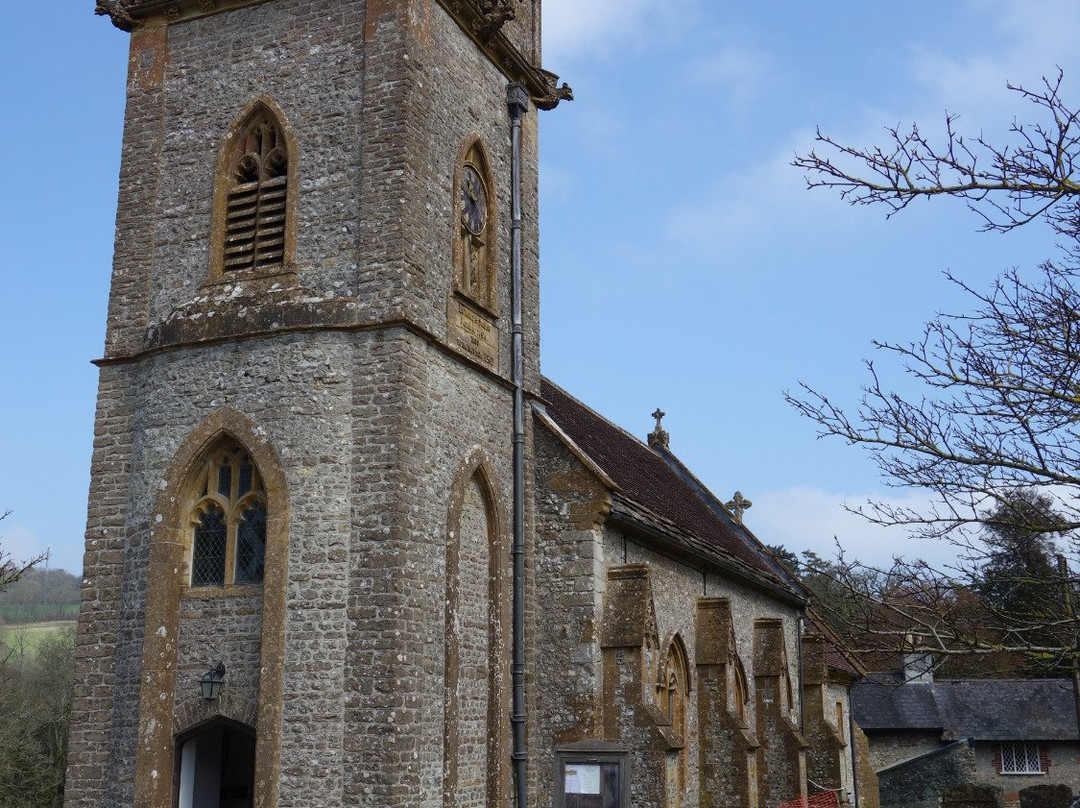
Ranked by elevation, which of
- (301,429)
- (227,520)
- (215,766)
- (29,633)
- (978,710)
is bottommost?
(215,766)

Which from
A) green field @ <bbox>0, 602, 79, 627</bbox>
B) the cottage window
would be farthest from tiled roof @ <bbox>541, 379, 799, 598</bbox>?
green field @ <bbox>0, 602, 79, 627</bbox>

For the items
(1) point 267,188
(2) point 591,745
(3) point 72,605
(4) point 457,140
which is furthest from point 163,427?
(3) point 72,605

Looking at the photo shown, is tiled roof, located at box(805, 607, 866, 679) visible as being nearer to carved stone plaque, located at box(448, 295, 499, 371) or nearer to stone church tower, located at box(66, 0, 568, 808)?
carved stone plaque, located at box(448, 295, 499, 371)

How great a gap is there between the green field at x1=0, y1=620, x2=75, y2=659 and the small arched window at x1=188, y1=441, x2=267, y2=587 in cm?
3730

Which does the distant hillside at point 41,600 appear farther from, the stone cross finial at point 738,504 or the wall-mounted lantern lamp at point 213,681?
the wall-mounted lantern lamp at point 213,681

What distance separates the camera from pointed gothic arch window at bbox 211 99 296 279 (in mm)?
14000

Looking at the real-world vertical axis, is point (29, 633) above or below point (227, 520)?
above

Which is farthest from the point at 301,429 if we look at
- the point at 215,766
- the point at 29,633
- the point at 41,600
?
the point at 41,600

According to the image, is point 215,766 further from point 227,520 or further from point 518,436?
point 518,436

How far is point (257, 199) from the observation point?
14.3m

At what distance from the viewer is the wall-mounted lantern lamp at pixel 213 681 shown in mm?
12508

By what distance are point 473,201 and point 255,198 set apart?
317cm

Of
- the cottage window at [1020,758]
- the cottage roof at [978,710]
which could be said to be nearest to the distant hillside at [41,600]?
the cottage roof at [978,710]

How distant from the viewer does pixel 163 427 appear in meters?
13.7
